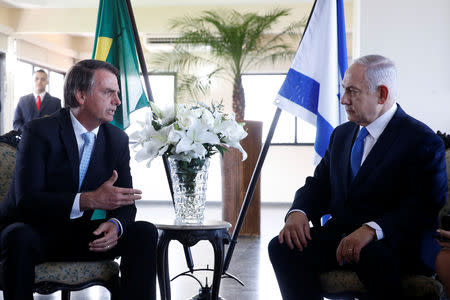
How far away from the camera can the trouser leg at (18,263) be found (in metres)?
2.14

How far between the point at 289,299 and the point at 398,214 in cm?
55

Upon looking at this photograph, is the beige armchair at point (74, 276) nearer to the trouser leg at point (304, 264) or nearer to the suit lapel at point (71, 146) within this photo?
the suit lapel at point (71, 146)

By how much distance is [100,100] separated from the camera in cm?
254

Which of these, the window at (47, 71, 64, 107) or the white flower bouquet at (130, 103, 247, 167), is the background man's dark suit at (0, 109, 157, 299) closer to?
the white flower bouquet at (130, 103, 247, 167)

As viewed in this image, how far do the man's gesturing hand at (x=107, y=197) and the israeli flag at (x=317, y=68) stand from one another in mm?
1342

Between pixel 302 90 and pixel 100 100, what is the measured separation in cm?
128

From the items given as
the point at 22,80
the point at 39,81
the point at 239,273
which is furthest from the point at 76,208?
the point at 22,80

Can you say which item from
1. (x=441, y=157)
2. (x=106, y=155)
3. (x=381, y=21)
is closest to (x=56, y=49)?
(x=381, y=21)

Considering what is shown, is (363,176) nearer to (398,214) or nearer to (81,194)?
(398,214)

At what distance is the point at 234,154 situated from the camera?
634cm

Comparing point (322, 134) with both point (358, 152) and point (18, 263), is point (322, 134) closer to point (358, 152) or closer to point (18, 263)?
point (358, 152)

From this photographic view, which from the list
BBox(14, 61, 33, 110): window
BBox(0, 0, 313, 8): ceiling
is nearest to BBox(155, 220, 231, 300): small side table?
BBox(0, 0, 313, 8): ceiling

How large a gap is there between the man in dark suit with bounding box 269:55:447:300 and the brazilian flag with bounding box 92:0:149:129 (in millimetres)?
1366

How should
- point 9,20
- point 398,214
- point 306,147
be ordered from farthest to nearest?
point 306,147
point 9,20
point 398,214
